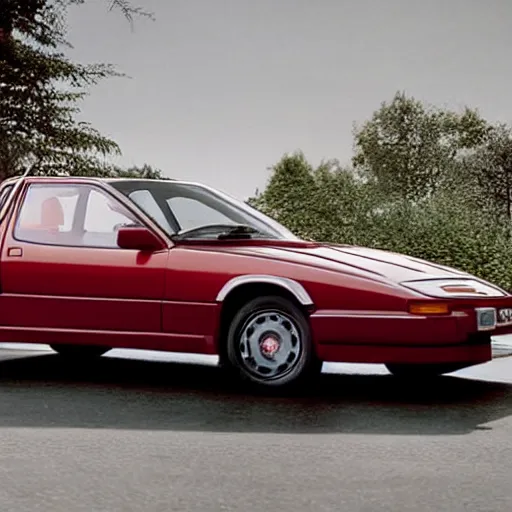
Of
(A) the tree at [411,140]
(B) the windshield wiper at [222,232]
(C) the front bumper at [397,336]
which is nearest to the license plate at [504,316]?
(C) the front bumper at [397,336]

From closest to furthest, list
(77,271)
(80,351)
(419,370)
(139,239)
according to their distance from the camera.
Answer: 1. (139,239)
2. (77,271)
3. (419,370)
4. (80,351)

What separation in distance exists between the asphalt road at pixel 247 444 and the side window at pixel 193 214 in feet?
3.90

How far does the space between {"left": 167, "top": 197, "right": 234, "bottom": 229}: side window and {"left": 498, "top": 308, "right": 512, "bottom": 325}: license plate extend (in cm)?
216

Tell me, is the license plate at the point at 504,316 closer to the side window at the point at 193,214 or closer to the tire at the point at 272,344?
the tire at the point at 272,344

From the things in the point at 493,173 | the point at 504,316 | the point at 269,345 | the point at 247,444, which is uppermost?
the point at 493,173

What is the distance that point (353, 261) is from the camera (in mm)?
8625

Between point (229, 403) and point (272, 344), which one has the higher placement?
point (272, 344)

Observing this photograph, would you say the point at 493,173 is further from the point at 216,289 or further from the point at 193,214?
the point at 216,289

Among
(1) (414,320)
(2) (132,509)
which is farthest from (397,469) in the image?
(1) (414,320)

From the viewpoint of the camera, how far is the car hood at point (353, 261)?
8.41 m

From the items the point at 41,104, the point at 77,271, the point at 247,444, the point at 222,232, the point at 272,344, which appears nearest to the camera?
the point at 247,444

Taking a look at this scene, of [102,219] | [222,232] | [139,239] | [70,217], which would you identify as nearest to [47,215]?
[70,217]

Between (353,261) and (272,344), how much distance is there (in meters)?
0.79

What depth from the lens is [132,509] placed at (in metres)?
5.10
